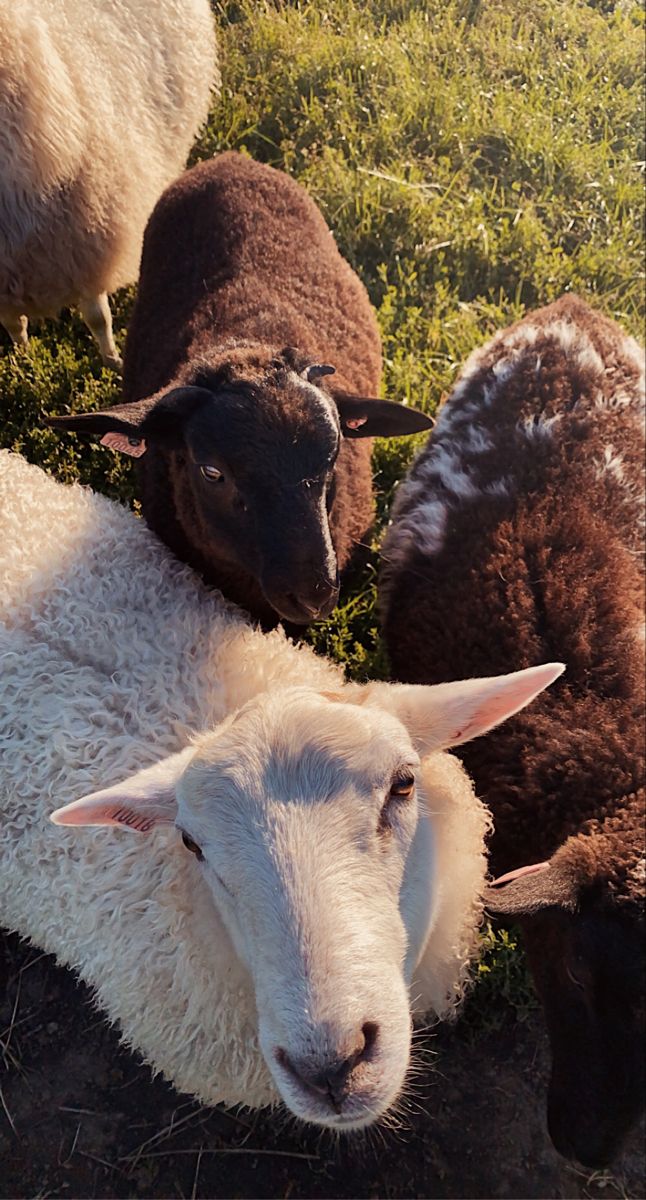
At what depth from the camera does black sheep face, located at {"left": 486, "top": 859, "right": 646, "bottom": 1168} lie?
7.01 ft

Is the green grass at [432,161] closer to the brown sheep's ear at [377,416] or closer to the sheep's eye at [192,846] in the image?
the brown sheep's ear at [377,416]

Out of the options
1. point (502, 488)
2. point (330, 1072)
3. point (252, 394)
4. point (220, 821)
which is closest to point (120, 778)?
point (220, 821)

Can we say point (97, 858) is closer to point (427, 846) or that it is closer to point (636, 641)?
point (427, 846)

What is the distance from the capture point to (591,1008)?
224cm

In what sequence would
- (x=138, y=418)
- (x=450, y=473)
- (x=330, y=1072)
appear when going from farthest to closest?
(x=450, y=473) < (x=138, y=418) < (x=330, y=1072)

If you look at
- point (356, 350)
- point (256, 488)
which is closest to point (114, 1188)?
point (256, 488)

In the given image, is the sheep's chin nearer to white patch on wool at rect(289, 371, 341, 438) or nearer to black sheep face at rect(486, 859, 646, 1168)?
black sheep face at rect(486, 859, 646, 1168)

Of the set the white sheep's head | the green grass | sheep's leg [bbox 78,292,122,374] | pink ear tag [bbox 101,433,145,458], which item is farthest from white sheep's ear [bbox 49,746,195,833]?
sheep's leg [bbox 78,292,122,374]

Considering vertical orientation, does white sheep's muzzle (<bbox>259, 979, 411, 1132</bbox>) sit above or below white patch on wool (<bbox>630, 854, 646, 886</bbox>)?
below

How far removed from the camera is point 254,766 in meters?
1.96

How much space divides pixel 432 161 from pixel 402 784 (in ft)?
17.2

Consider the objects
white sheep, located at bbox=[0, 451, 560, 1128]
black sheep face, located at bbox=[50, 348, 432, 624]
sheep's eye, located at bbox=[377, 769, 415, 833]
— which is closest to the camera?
white sheep, located at bbox=[0, 451, 560, 1128]

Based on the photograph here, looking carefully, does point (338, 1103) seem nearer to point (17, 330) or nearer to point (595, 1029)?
point (595, 1029)

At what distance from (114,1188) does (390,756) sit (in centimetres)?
213
